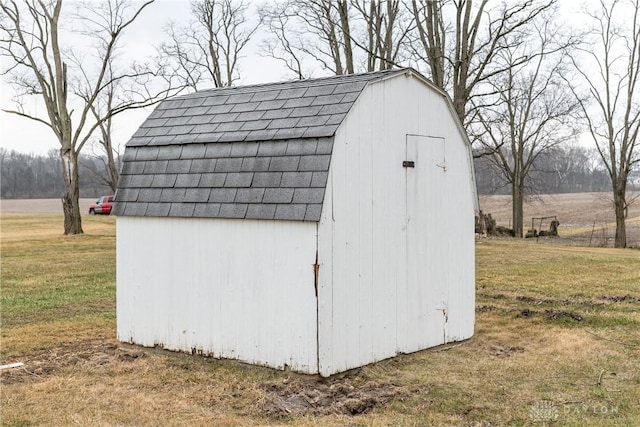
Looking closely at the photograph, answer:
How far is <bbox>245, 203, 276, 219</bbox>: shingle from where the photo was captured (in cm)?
772

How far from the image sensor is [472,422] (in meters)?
6.45

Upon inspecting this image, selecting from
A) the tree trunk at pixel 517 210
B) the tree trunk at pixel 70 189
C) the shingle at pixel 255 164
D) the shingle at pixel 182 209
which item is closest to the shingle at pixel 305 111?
the shingle at pixel 255 164

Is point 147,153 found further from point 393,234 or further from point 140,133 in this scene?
point 393,234

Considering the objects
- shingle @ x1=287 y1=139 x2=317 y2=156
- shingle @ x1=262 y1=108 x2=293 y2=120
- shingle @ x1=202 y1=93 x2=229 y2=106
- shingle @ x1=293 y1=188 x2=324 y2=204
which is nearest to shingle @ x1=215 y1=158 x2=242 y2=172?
shingle @ x1=262 y1=108 x2=293 y2=120

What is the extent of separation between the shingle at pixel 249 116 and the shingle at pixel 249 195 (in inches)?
36.0

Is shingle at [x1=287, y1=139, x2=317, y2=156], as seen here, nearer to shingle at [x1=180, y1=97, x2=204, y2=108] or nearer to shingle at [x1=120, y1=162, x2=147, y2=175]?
shingle at [x1=180, y1=97, x2=204, y2=108]

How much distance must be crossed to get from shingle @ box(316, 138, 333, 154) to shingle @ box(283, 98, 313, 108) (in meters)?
0.76

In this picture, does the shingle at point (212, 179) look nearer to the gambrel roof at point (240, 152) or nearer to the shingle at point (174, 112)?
the gambrel roof at point (240, 152)

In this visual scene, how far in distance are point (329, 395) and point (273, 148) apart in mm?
2634

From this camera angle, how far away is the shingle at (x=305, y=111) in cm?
799

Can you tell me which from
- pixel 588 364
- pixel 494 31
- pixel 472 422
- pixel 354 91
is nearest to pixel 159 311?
pixel 354 91

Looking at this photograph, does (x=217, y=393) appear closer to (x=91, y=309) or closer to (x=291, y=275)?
(x=291, y=275)

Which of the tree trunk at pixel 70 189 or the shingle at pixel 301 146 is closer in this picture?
the shingle at pixel 301 146

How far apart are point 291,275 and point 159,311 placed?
2.17 metres
